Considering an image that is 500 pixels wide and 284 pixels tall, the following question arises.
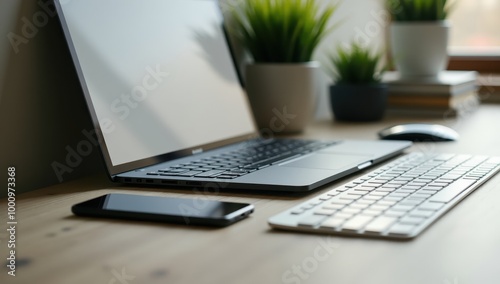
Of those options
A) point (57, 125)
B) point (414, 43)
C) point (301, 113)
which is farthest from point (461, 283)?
point (414, 43)

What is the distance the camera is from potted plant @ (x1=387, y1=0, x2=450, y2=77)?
194 centimetres

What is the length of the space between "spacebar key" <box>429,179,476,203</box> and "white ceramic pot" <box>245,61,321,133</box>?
555mm

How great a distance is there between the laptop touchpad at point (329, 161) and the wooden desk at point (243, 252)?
0.59 feet

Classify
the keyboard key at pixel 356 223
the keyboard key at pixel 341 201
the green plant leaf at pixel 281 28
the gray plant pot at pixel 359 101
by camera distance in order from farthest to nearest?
1. the gray plant pot at pixel 359 101
2. the green plant leaf at pixel 281 28
3. the keyboard key at pixel 341 201
4. the keyboard key at pixel 356 223

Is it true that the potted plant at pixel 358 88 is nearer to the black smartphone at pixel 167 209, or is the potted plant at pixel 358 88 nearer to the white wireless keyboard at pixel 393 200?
the white wireless keyboard at pixel 393 200

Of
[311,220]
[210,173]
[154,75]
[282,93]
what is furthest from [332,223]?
[282,93]

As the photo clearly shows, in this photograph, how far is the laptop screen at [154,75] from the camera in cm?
105

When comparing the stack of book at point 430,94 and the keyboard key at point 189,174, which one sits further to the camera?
the stack of book at point 430,94

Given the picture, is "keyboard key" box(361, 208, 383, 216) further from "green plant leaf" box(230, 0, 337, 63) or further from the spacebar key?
"green plant leaf" box(230, 0, 337, 63)

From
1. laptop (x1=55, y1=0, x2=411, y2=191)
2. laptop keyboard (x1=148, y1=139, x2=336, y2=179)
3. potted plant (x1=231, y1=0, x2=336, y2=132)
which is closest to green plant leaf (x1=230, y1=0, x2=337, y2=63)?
potted plant (x1=231, y1=0, x2=336, y2=132)

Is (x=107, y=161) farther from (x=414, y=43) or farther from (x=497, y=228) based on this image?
(x=414, y=43)

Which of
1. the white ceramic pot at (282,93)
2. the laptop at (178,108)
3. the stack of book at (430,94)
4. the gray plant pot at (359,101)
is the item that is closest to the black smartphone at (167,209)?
the laptop at (178,108)

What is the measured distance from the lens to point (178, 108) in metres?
1.22

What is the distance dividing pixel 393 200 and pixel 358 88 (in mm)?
895
